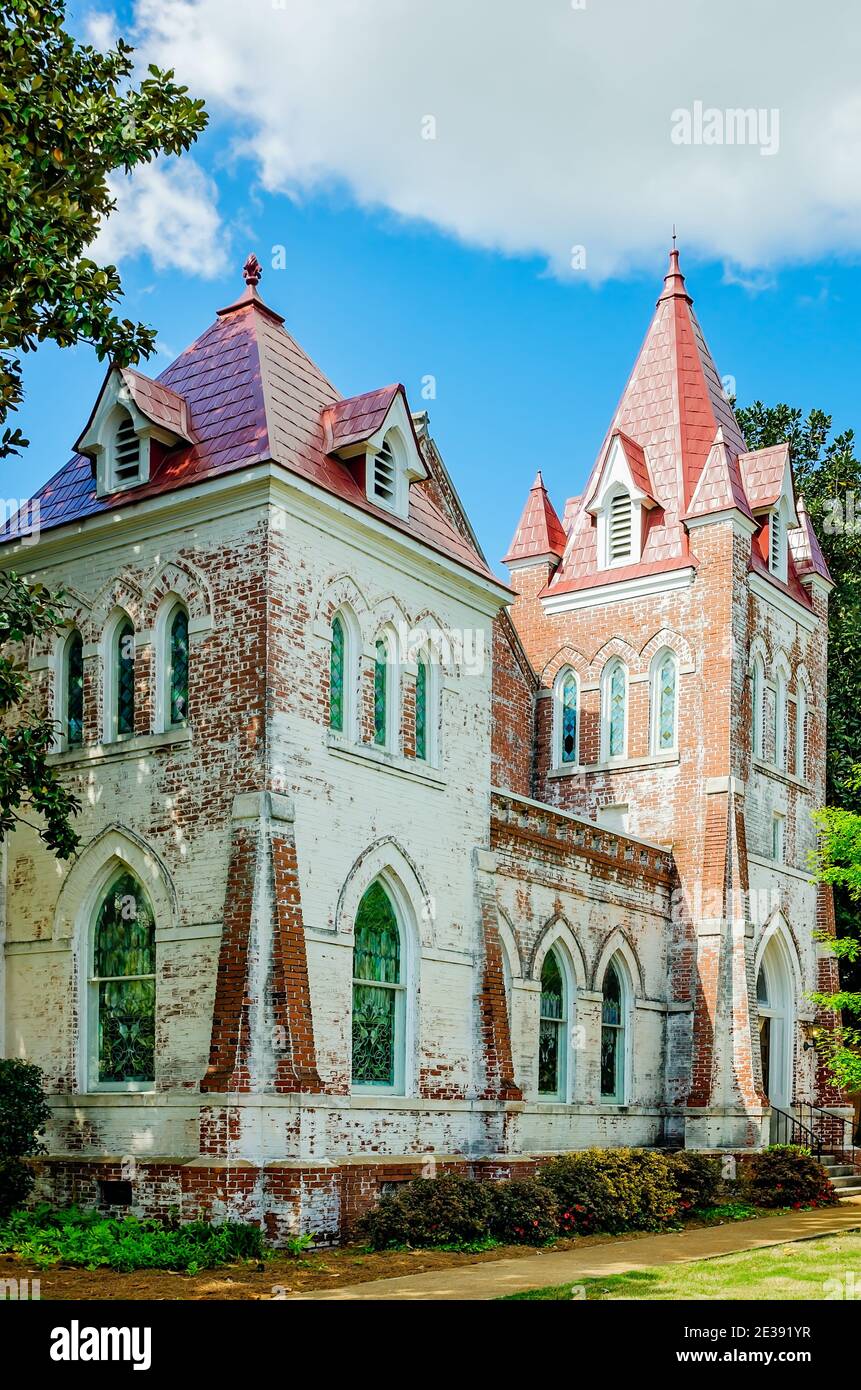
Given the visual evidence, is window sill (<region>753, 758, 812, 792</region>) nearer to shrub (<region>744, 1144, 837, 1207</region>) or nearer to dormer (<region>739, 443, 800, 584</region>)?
dormer (<region>739, 443, 800, 584</region>)

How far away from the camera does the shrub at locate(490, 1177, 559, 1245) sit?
17578mm

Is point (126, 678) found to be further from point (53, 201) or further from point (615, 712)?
point (615, 712)

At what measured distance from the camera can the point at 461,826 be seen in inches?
819

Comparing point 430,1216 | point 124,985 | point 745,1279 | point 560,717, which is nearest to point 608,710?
point 560,717

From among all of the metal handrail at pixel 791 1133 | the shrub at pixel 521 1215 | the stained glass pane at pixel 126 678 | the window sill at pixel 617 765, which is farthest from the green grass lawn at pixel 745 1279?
→ the window sill at pixel 617 765

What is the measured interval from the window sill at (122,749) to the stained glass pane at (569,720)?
12353mm

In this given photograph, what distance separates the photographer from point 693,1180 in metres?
22.2

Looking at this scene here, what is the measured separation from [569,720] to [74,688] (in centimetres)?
1227

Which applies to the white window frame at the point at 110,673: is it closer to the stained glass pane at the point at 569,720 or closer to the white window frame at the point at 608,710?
the white window frame at the point at 608,710

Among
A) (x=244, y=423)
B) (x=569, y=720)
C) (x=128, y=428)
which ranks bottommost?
(x=569, y=720)

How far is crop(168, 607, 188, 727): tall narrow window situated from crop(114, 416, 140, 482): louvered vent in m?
2.07

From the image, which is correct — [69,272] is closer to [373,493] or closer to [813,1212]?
[373,493]

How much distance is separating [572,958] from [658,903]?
3371 millimetres

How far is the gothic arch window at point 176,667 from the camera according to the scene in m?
18.5
